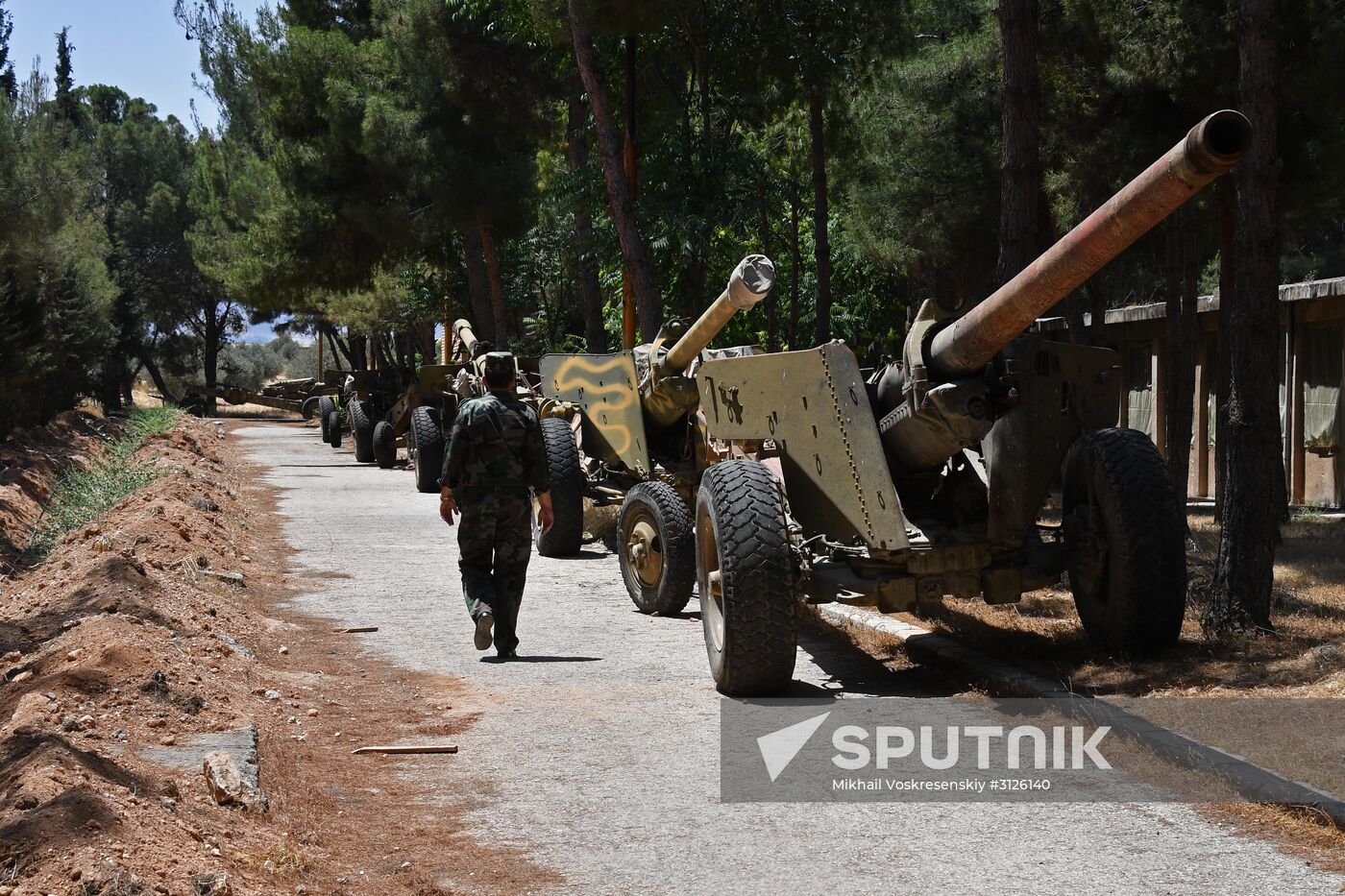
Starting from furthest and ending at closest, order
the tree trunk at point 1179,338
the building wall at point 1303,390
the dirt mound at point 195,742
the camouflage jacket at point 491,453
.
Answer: the building wall at point 1303,390 → the tree trunk at point 1179,338 → the camouflage jacket at point 491,453 → the dirt mound at point 195,742

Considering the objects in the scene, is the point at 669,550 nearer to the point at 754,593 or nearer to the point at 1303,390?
the point at 754,593

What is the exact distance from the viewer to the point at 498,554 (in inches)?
309

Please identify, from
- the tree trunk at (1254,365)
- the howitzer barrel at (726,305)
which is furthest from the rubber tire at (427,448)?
the tree trunk at (1254,365)

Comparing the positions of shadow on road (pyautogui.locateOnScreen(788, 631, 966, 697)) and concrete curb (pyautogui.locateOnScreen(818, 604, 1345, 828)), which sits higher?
concrete curb (pyautogui.locateOnScreen(818, 604, 1345, 828))

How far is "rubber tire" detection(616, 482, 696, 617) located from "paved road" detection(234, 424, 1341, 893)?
165 mm

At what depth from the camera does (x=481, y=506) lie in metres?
7.80

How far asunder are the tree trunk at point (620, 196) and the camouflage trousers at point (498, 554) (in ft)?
24.9

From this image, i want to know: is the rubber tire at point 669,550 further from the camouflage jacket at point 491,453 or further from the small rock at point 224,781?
the small rock at point 224,781

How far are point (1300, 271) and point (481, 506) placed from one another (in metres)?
21.5

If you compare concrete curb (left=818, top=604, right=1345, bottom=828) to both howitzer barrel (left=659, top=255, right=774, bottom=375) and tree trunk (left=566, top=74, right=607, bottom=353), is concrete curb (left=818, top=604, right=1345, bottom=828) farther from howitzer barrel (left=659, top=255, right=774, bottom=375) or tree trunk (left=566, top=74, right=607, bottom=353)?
tree trunk (left=566, top=74, right=607, bottom=353)

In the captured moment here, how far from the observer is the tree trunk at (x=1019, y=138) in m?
8.86

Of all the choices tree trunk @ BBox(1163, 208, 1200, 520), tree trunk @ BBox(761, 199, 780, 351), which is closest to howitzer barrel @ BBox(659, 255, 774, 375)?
tree trunk @ BBox(1163, 208, 1200, 520)

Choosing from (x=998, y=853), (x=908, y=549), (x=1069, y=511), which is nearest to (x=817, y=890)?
(x=998, y=853)

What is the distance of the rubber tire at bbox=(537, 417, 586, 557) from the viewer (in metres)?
11.4
